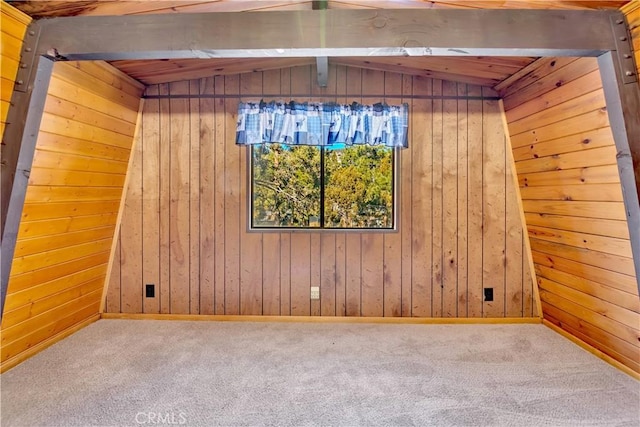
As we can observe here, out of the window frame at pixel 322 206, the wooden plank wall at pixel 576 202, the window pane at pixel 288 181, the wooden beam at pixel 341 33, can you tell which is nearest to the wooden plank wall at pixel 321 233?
the window frame at pixel 322 206

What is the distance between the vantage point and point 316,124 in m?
2.71

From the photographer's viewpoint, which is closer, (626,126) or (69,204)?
(626,126)

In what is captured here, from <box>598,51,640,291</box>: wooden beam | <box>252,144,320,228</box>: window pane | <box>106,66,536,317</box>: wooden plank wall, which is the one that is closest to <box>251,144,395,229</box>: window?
<box>252,144,320,228</box>: window pane

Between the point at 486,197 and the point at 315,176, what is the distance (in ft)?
5.12

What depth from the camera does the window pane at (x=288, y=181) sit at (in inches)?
113

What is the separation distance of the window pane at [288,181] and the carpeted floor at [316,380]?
42.1 inches

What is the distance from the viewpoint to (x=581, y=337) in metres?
2.37

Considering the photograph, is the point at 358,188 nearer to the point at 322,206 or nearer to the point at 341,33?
the point at 322,206

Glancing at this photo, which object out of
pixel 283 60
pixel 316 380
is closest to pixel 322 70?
pixel 283 60

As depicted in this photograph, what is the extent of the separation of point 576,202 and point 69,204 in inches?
139

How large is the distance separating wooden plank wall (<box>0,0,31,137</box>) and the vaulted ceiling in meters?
0.05

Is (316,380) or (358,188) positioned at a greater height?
(358,188)

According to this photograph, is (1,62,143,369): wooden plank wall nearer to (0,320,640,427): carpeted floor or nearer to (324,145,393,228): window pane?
(0,320,640,427): carpeted floor

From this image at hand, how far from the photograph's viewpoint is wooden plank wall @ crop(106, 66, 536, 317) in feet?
9.22
